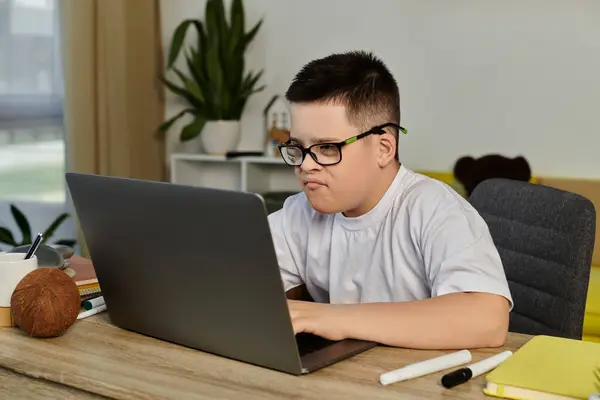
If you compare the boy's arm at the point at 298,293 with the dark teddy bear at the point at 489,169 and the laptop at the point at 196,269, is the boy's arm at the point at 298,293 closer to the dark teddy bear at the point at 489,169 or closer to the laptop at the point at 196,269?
the laptop at the point at 196,269

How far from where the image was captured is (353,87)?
153 cm

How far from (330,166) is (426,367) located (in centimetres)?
41

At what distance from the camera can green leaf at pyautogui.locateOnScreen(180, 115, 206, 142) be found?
163 inches

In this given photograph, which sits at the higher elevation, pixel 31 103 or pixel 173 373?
pixel 31 103

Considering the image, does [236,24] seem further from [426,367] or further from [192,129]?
[426,367]

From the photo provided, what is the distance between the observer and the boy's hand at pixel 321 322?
1.29 meters

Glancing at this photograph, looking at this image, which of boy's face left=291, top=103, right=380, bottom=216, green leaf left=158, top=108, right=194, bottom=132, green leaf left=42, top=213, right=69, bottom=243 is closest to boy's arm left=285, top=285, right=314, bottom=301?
boy's face left=291, top=103, right=380, bottom=216

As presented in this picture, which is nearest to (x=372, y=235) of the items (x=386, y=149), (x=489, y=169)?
(x=386, y=149)

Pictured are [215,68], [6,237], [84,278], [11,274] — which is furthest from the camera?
[215,68]

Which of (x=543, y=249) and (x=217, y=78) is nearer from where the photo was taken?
(x=543, y=249)

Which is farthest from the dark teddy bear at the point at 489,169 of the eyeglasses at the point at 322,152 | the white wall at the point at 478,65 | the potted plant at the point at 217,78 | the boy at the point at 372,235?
the eyeglasses at the point at 322,152

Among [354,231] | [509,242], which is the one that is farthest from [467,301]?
[509,242]

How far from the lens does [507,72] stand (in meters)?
3.71

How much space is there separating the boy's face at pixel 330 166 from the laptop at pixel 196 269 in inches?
10.0
